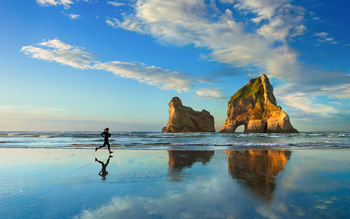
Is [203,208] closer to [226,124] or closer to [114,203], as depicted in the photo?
[114,203]

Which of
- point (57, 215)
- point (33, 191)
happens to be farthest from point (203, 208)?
point (33, 191)

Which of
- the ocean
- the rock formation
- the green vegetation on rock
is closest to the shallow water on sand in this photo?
the ocean

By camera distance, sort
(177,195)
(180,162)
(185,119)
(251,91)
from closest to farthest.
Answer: (177,195) < (180,162) < (185,119) < (251,91)

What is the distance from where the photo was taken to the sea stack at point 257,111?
86688 mm

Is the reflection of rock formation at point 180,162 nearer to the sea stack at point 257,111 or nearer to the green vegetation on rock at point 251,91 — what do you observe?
the sea stack at point 257,111

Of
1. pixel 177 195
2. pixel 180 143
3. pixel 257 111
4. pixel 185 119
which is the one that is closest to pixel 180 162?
pixel 177 195

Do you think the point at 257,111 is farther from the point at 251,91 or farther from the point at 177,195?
the point at 177,195

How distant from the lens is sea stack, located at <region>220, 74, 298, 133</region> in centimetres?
8669

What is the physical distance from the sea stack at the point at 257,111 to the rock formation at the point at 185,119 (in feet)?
35.4

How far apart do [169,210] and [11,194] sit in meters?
4.06

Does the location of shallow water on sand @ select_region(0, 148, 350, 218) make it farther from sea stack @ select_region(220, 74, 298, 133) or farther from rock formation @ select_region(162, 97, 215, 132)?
rock formation @ select_region(162, 97, 215, 132)

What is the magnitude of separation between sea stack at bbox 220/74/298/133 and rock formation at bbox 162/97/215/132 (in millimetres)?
10775

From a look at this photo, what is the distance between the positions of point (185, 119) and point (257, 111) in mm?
35722

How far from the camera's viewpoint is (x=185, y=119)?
3976 inches
